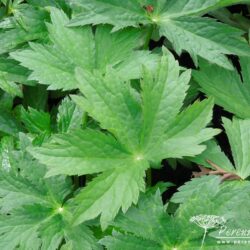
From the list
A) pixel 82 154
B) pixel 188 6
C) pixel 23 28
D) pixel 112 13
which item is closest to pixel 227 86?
pixel 188 6

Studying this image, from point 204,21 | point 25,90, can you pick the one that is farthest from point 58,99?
point 204,21

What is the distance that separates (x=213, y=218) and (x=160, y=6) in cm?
63

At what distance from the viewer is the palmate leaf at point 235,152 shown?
1280mm

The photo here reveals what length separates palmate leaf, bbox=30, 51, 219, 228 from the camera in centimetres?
113

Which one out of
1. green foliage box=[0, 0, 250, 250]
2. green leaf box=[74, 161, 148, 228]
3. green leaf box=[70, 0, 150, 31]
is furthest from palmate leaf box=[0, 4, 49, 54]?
green leaf box=[74, 161, 148, 228]

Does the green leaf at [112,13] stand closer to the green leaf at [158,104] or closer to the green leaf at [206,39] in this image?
the green leaf at [206,39]

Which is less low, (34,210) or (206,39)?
(206,39)

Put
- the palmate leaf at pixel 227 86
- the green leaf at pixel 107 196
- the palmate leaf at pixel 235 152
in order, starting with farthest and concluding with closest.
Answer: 1. the palmate leaf at pixel 227 86
2. the palmate leaf at pixel 235 152
3. the green leaf at pixel 107 196

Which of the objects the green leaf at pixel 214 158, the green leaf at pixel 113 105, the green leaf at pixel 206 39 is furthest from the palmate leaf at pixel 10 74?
the green leaf at pixel 214 158

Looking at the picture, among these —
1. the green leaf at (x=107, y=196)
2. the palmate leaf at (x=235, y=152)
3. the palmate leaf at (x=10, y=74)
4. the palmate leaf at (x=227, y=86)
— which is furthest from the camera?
the palmate leaf at (x=10, y=74)

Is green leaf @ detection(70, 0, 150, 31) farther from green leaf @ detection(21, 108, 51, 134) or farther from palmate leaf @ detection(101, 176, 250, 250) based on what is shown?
palmate leaf @ detection(101, 176, 250, 250)

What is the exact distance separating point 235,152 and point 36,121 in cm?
59

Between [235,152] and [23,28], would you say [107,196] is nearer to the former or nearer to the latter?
[235,152]

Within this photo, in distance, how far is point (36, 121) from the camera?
1.42 metres
